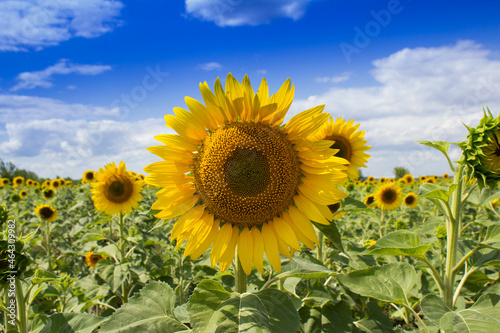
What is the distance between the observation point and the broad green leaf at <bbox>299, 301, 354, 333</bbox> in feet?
9.23

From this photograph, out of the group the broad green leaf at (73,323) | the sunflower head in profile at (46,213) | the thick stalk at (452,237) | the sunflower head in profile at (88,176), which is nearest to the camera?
the broad green leaf at (73,323)

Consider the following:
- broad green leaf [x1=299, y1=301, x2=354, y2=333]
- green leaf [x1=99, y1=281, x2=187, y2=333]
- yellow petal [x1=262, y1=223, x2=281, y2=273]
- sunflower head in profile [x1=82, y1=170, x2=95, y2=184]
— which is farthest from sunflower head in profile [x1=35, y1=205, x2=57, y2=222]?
yellow petal [x1=262, y1=223, x2=281, y2=273]

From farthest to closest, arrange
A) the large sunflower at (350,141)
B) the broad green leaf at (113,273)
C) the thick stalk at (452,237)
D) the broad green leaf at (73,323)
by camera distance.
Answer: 1. the broad green leaf at (113,273)
2. the large sunflower at (350,141)
3. the thick stalk at (452,237)
4. the broad green leaf at (73,323)

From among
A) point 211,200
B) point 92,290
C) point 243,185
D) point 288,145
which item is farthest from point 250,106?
point 92,290

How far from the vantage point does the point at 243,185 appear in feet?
6.39

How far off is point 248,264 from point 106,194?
4681 millimetres

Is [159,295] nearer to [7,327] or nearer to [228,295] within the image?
[228,295]

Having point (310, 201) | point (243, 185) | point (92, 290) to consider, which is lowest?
point (92, 290)

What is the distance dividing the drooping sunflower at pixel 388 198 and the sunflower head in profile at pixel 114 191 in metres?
6.34

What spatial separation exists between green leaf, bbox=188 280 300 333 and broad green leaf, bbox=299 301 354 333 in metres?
1.28

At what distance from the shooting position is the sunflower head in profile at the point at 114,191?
5.80m

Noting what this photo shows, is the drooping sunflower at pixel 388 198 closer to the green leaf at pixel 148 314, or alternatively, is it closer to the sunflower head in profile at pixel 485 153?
the sunflower head in profile at pixel 485 153

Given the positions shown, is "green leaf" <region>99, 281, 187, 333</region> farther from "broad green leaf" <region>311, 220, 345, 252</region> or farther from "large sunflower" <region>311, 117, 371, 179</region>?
"large sunflower" <region>311, 117, 371, 179</region>

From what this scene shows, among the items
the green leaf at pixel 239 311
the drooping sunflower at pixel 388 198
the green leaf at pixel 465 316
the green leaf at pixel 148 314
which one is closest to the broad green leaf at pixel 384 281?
the green leaf at pixel 465 316
